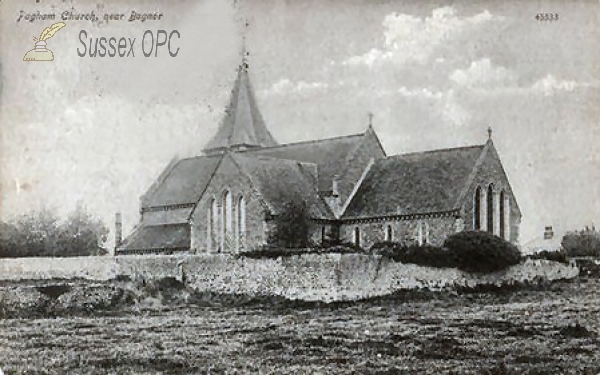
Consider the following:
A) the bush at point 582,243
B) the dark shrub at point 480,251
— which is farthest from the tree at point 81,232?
the bush at point 582,243

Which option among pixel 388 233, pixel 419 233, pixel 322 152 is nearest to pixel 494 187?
pixel 419 233

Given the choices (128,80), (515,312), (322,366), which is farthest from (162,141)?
(515,312)

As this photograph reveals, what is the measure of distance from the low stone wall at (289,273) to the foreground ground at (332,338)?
2.5 inches

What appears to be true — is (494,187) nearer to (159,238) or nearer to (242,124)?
(242,124)

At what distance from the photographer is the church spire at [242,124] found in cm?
401

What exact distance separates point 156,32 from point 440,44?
4.16ft

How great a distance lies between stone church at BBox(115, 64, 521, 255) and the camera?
160 inches

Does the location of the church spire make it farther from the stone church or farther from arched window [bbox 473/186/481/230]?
arched window [bbox 473/186/481/230]

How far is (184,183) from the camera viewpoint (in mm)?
4105

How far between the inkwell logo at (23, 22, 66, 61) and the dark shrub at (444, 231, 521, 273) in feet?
6.40

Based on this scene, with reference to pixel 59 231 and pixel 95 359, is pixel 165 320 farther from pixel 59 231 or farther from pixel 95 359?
pixel 59 231

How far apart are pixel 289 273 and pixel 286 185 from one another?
40 cm

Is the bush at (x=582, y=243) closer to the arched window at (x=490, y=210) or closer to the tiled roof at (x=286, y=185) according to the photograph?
the arched window at (x=490, y=210)

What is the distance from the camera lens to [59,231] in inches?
159
